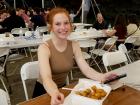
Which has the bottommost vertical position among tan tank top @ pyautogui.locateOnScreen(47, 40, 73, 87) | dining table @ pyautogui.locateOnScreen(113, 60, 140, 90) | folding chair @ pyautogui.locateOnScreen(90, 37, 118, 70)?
folding chair @ pyautogui.locateOnScreen(90, 37, 118, 70)

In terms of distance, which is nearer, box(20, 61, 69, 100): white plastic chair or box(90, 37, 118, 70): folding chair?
box(20, 61, 69, 100): white plastic chair

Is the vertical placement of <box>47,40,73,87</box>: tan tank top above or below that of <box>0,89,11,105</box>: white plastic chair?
above

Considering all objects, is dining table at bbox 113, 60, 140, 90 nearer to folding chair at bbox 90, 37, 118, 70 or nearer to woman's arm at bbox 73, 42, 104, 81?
woman's arm at bbox 73, 42, 104, 81

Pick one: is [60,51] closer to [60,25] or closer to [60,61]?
[60,61]

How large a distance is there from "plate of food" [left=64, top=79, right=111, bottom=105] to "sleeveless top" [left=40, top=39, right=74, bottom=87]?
20.6 inches

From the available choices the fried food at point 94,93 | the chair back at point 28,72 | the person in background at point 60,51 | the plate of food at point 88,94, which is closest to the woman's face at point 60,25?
the person in background at point 60,51

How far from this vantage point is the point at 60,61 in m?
2.44

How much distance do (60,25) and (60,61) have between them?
11.5 inches

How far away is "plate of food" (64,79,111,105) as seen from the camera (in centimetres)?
164

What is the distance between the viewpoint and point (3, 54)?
14.5 ft

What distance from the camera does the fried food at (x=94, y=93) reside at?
1727mm

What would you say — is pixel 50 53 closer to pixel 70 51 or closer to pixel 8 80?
pixel 70 51

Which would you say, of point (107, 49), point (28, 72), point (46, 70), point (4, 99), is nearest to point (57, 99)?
point (4, 99)

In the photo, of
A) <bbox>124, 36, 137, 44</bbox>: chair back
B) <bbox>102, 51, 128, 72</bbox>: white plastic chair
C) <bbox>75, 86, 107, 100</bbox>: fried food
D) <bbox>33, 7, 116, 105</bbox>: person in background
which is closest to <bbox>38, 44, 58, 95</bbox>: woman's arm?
<bbox>33, 7, 116, 105</bbox>: person in background
